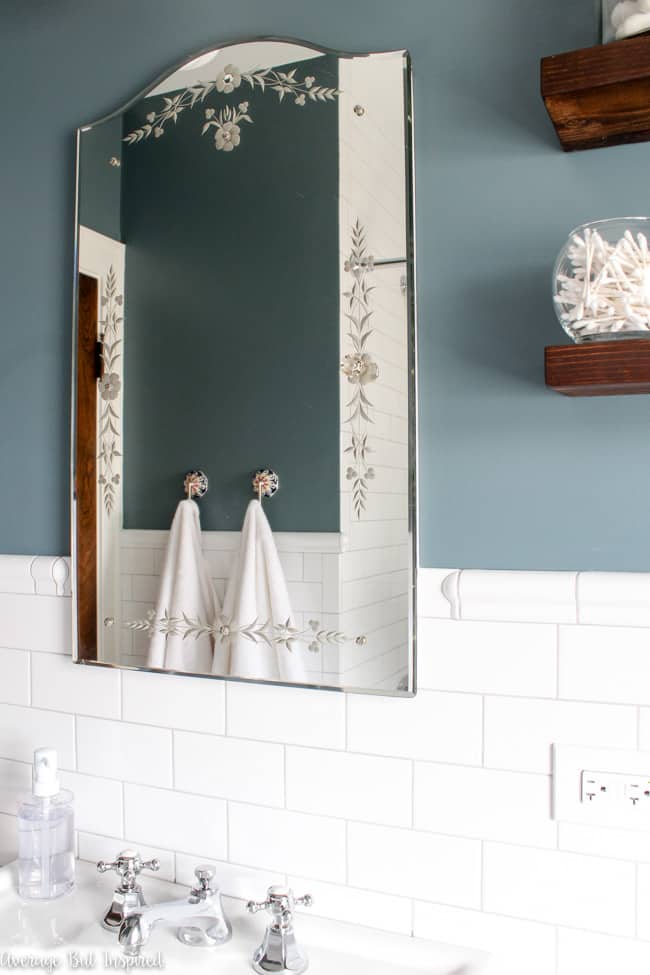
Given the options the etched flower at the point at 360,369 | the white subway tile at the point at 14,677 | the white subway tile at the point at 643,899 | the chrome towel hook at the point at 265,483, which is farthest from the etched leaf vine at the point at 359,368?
the white subway tile at the point at 14,677

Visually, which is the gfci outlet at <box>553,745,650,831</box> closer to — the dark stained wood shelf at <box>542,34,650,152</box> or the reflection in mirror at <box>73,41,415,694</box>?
the reflection in mirror at <box>73,41,415,694</box>

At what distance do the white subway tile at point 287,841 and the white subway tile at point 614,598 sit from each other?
46 centimetres

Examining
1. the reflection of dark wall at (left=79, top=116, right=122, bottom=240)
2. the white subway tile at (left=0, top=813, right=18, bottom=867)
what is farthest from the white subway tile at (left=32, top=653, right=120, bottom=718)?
the reflection of dark wall at (left=79, top=116, right=122, bottom=240)

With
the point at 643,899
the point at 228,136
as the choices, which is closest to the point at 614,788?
the point at 643,899

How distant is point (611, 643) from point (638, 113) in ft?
2.01

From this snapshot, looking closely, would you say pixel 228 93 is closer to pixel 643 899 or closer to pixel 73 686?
pixel 73 686

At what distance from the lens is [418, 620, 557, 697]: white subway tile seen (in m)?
1.06

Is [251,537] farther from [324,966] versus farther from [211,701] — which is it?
[324,966]

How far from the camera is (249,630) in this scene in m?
1.22

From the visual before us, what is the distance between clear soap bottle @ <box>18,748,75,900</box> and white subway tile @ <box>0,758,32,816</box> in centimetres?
12

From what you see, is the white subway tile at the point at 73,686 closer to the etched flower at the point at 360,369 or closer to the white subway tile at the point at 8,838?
the white subway tile at the point at 8,838

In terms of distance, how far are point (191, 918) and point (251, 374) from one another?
0.75 metres

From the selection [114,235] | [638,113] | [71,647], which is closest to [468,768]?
[71,647]

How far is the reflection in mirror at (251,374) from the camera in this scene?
45.2 inches
